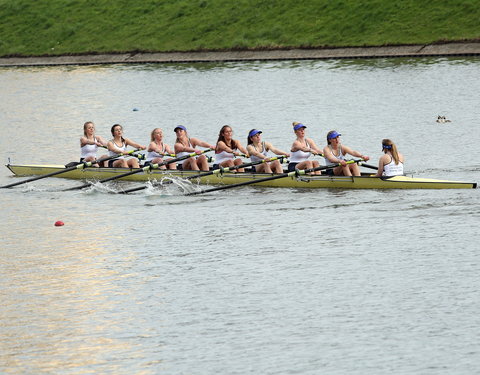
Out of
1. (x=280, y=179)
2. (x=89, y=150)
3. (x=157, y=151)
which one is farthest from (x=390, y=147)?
(x=89, y=150)

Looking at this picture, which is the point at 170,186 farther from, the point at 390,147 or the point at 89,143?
the point at 390,147

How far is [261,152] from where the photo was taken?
34.7m

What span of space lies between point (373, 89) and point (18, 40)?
5505 centimetres

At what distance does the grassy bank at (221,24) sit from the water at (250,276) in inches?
1422

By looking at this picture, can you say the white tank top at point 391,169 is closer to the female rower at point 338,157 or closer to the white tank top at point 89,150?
the female rower at point 338,157

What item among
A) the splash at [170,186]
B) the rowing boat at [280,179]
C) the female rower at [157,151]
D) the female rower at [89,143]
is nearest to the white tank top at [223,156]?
the rowing boat at [280,179]

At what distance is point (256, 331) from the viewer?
20.0 meters

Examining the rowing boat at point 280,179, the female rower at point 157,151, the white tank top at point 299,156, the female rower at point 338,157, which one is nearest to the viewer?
the rowing boat at point 280,179

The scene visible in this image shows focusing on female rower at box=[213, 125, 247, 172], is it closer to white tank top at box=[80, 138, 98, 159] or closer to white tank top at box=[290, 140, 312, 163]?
white tank top at box=[290, 140, 312, 163]

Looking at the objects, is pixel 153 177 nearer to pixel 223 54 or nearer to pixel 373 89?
pixel 373 89

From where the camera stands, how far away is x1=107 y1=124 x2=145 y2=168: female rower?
37875 millimetres

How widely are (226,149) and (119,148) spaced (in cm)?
484

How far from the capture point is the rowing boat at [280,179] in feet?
104

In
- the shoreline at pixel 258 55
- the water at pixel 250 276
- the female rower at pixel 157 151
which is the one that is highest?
the shoreline at pixel 258 55
